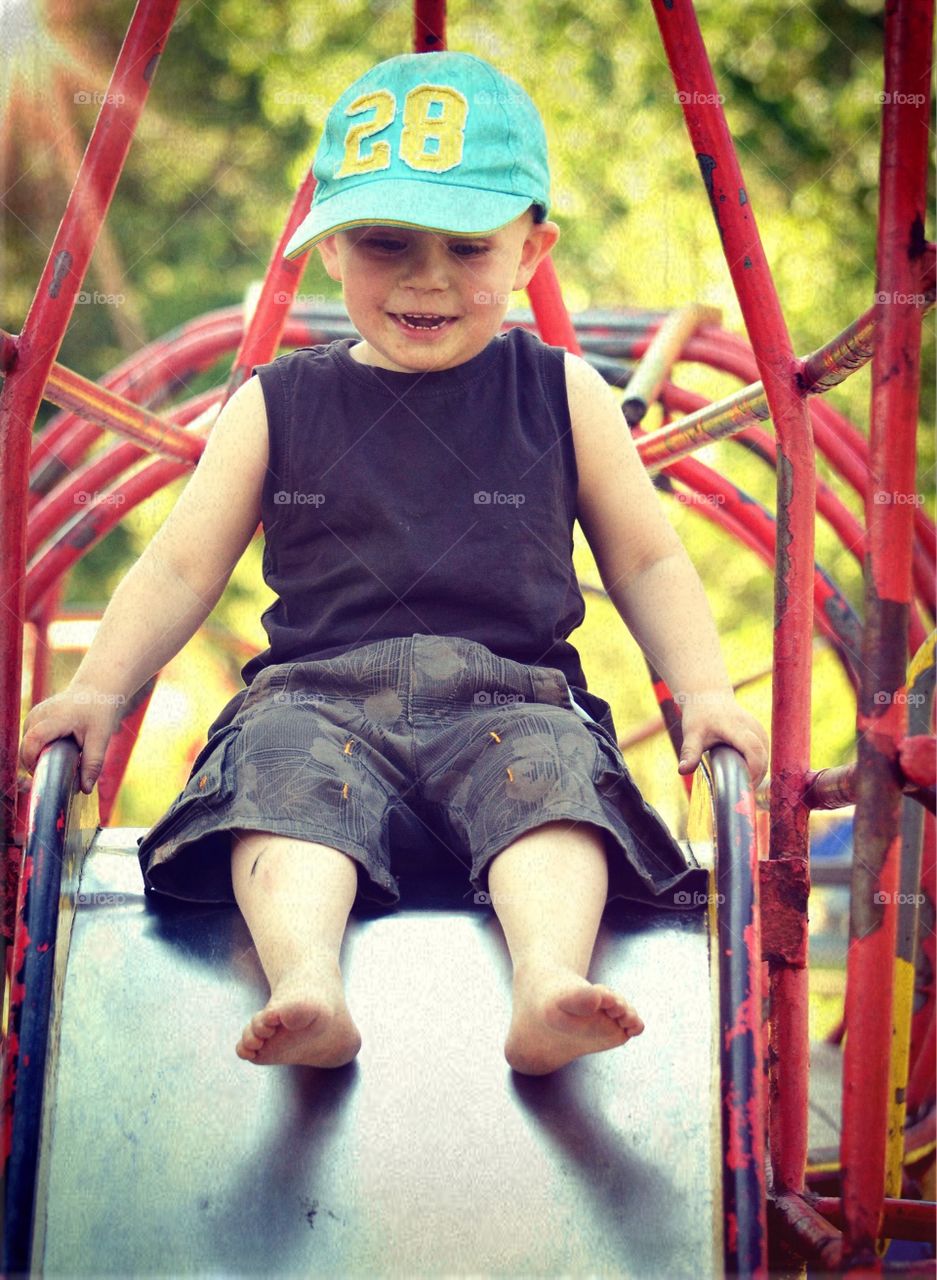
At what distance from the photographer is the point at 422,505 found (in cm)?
139

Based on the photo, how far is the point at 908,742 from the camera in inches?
37.9

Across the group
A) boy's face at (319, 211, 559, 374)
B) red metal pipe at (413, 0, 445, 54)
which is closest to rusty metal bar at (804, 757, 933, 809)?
boy's face at (319, 211, 559, 374)

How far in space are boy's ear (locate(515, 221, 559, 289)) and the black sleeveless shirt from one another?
68mm

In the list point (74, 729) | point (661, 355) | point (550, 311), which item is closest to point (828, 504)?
point (661, 355)

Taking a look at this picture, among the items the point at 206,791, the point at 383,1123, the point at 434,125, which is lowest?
the point at 383,1123

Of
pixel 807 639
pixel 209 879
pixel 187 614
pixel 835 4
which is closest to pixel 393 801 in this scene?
pixel 209 879

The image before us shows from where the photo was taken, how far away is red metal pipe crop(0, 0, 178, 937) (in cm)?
129

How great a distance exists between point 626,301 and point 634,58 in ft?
3.89

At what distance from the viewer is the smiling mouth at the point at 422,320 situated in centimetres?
137

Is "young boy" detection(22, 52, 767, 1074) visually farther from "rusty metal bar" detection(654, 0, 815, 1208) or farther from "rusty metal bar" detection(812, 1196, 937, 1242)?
"rusty metal bar" detection(812, 1196, 937, 1242)

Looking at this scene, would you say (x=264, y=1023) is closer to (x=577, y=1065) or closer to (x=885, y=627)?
(x=577, y=1065)

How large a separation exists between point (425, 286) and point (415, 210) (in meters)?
0.09

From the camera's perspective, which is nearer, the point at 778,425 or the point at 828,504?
the point at 778,425

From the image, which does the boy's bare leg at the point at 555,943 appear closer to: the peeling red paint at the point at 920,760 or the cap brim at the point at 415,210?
the peeling red paint at the point at 920,760
